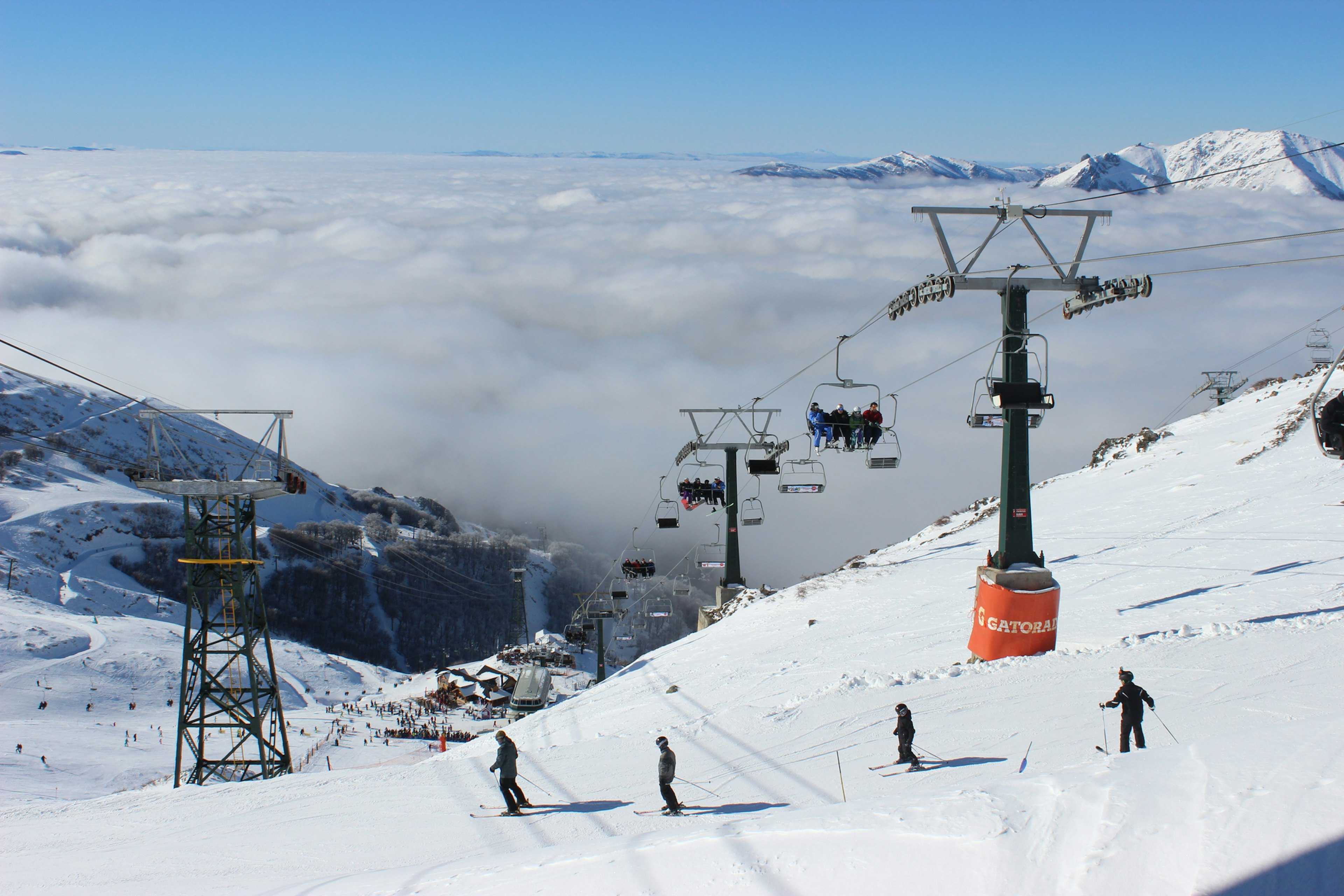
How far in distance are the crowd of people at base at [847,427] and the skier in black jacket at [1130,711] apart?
11888 mm

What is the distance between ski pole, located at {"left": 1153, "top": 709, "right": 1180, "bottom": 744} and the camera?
925 cm

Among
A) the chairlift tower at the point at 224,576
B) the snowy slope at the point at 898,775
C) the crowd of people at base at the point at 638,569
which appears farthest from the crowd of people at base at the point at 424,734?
the snowy slope at the point at 898,775

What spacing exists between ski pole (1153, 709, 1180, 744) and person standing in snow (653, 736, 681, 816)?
5521mm

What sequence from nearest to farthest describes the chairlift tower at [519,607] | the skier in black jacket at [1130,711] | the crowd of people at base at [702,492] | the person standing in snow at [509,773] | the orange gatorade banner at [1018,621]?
the skier in black jacket at [1130,711] → the person standing in snow at [509,773] → the orange gatorade banner at [1018,621] → the crowd of people at base at [702,492] → the chairlift tower at [519,607]

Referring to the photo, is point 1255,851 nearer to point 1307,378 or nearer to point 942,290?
point 942,290

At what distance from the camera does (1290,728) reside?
6836mm

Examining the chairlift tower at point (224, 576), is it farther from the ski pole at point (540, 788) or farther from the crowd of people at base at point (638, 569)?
the crowd of people at base at point (638, 569)

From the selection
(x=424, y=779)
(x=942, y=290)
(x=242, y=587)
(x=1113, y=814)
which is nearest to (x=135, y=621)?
(x=242, y=587)

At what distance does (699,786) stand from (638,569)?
98.4ft

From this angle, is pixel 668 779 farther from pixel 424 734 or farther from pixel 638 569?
pixel 424 734

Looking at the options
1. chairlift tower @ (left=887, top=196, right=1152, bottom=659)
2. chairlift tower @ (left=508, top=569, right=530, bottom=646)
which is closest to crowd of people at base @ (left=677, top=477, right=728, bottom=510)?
chairlift tower @ (left=887, top=196, right=1152, bottom=659)

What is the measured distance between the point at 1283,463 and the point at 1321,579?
1543 centimetres

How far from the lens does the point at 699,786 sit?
10.8 m

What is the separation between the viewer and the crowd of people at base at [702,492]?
36000 mm
